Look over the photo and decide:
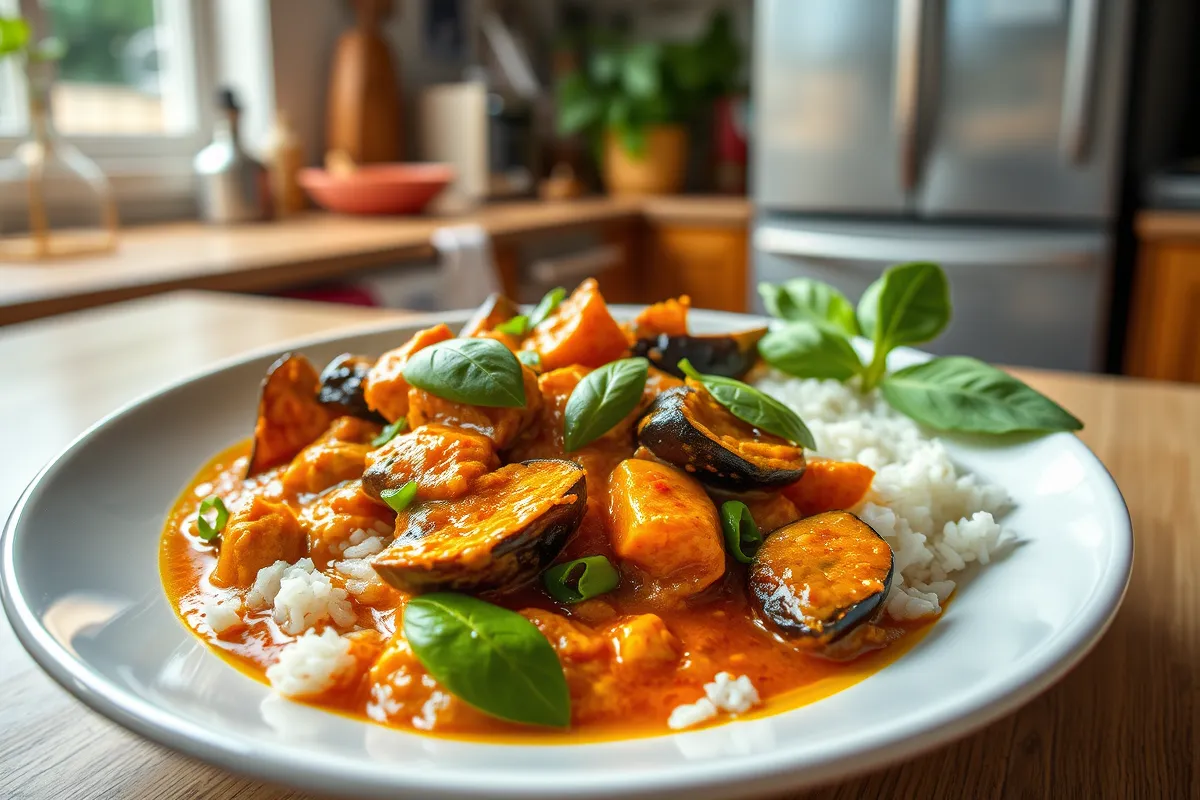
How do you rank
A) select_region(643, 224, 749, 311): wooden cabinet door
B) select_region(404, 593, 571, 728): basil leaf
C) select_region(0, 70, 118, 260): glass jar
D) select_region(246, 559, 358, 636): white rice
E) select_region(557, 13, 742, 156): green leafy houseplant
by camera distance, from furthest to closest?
select_region(557, 13, 742, 156): green leafy houseplant
select_region(643, 224, 749, 311): wooden cabinet door
select_region(0, 70, 118, 260): glass jar
select_region(246, 559, 358, 636): white rice
select_region(404, 593, 571, 728): basil leaf

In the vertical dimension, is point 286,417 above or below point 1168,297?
above

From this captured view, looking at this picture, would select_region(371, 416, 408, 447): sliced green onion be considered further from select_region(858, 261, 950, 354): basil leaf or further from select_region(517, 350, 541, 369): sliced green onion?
select_region(858, 261, 950, 354): basil leaf

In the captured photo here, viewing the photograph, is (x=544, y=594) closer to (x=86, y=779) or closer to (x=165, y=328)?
(x=86, y=779)

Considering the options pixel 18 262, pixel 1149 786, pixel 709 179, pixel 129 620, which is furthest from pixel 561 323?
pixel 709 179

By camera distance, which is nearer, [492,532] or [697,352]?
[492,532]

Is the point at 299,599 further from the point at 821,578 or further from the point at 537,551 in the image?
the point at 821,578

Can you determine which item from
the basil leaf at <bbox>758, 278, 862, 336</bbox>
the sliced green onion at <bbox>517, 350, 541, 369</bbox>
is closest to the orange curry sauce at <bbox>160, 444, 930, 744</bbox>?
the sliced green onion at <bbox>517, 350, 541, 369</bbox>

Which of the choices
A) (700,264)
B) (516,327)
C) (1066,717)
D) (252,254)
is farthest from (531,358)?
(700,264)

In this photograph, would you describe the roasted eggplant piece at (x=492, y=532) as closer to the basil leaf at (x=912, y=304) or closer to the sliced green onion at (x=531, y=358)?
the sliced green onion at (x=531, y=358)
